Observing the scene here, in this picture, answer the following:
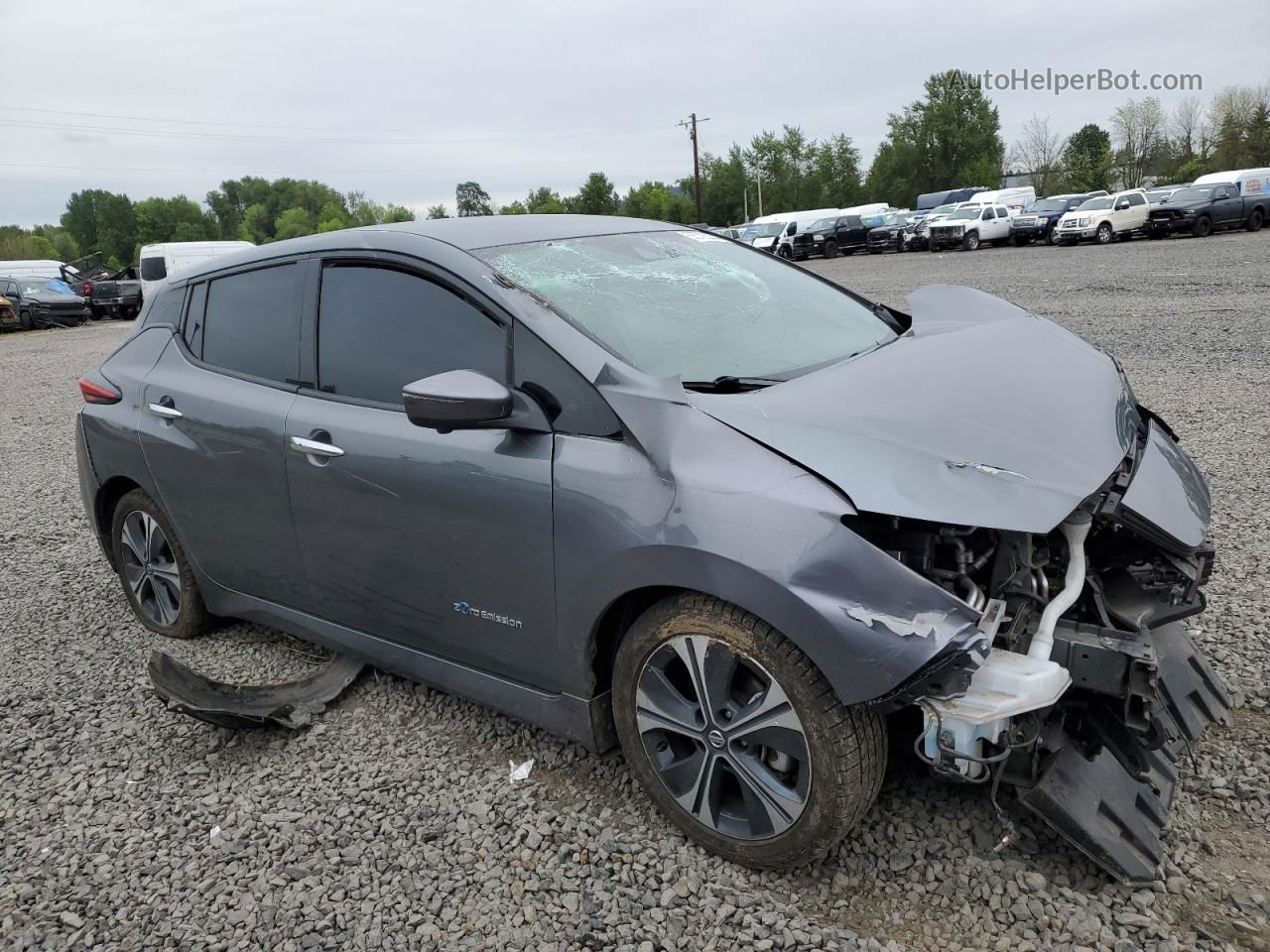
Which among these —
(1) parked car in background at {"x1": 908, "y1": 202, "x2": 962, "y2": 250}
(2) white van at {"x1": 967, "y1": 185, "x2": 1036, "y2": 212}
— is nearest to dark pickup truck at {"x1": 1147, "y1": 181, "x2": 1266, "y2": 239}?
(1) parked car in background at {"x1": 908, "y1": 202, "x2": 962, "y2": 250}

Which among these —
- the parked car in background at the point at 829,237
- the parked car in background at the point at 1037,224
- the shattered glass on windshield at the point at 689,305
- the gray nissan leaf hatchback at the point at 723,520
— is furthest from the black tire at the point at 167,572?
the parked car in background at the point at 829,237

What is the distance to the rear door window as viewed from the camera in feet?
11.2

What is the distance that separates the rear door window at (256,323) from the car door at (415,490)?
169 mm

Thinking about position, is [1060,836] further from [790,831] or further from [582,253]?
[582,253]

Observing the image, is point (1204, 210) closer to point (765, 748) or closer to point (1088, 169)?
point (765, 748)

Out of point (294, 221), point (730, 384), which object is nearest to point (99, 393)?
point (730, 384)

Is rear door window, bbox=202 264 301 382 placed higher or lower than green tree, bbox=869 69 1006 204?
lower

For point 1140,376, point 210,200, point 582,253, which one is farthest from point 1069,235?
point 210,200

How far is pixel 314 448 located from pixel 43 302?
28.3 metres

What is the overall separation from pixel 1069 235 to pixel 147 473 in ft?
99.8

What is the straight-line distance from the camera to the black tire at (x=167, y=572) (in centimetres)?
401

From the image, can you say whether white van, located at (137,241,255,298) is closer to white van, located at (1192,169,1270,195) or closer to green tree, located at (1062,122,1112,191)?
white van, located at (1192,169,1270,195)

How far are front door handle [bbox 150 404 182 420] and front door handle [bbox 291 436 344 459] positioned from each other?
831mm

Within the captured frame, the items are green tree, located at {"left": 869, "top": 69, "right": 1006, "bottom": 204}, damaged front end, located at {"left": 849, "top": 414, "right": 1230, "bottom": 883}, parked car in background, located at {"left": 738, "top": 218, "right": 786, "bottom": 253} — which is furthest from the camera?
green tree, located at {"left": 869, "top": 69, "right": 1006, "bottom": 204}
